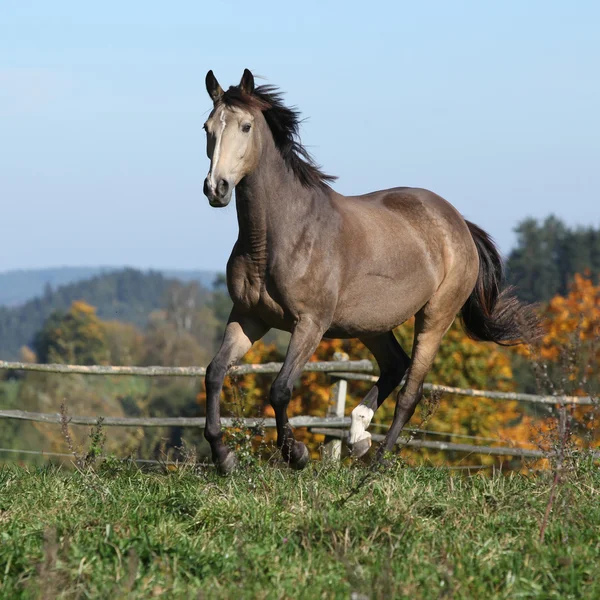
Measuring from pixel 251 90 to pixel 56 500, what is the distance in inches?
108

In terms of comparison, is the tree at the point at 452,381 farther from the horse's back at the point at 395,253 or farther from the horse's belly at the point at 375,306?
the horse's belly at the point at 375,306

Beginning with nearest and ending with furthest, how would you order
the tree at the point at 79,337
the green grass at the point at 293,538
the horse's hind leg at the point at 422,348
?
the green grass at the point at 293,538 → the horse's hind leg at the point at 422,348 → the tree at the point at 79,337

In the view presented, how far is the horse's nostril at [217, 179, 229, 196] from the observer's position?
5.39 meters

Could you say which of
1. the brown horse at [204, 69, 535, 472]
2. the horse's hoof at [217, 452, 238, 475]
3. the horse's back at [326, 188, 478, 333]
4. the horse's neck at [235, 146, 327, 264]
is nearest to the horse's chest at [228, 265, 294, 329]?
the brown horse at [204, 69, 535, 472]

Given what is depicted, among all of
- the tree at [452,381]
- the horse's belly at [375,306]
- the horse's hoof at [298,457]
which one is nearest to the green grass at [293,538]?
the horse's hoof at [298,457]

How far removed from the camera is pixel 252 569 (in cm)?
386

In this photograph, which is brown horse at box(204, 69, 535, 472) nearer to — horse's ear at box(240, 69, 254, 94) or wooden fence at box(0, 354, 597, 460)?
horse's ear at box(240, 69, 254, 94)

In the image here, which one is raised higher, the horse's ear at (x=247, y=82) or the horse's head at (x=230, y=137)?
the horse's ear at (x=247, y=82)

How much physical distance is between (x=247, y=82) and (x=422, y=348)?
2583 millimetres

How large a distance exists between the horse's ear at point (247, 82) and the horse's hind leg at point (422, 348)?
229 centimetres

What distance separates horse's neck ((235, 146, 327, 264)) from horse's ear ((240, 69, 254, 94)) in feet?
1.31

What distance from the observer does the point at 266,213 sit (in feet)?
19.6

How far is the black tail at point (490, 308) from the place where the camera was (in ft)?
26.0

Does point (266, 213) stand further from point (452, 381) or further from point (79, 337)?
point (79, 337)
